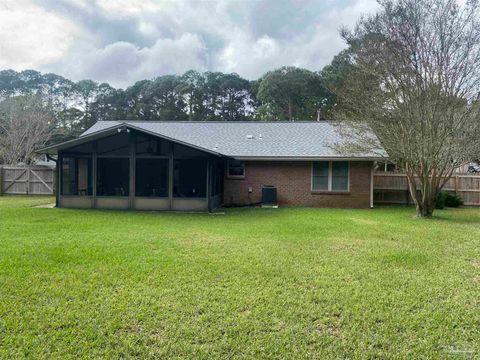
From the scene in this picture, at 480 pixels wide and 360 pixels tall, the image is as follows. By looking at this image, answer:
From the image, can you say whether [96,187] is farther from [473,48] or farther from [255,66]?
[255,66]

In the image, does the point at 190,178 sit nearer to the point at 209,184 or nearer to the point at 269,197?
the point at 209,184

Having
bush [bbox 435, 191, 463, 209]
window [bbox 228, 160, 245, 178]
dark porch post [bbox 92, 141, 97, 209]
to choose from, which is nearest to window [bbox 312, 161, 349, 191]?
window [bbox 228, 160, 245, 178]

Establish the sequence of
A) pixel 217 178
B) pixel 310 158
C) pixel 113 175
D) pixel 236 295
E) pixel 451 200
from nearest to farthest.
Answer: pixel 236 295
pixel 113 175
pixel 310 158
pixel 217 178
pixel 451 200

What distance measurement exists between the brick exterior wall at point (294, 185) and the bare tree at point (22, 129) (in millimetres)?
20258

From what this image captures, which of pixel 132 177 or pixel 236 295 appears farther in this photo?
pixel 132 177

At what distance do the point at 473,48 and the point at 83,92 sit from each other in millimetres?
48992

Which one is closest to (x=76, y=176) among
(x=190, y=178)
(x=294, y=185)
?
(x=190, y=178)

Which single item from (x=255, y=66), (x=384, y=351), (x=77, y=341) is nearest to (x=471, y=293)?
(x=384, y=351)

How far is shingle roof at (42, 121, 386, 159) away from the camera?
1512 cm

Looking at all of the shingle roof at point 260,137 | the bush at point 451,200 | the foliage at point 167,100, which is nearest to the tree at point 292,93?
the foliage at point 167,100

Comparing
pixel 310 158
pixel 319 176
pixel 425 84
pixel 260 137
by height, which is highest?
→ pixel 425 84

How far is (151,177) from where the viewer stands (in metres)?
13.3

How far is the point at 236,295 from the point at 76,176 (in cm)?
1197

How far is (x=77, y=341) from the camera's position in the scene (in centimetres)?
319
